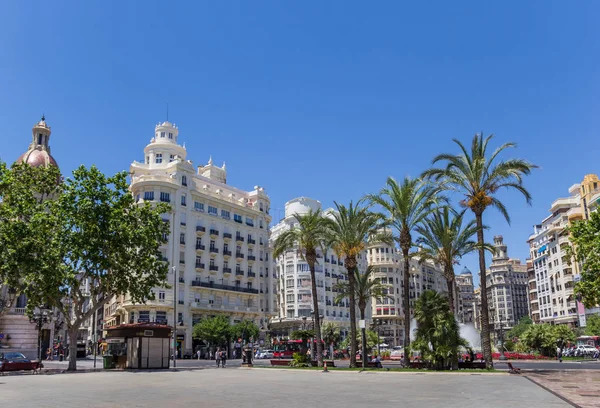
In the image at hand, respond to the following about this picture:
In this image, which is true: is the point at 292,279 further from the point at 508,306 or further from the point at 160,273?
the point at 508,306

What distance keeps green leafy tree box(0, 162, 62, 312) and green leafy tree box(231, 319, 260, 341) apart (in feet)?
115

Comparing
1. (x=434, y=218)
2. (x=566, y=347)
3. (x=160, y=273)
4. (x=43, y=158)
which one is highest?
(x=43, y=158)

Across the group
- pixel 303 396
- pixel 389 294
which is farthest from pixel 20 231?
pixel 389 294

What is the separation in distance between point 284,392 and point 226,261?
61.9 m

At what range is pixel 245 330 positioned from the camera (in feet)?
235

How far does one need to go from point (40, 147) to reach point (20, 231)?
Answer: 3514 cm

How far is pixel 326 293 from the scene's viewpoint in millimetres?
103500

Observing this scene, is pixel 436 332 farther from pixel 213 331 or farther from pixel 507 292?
pixel 507 292

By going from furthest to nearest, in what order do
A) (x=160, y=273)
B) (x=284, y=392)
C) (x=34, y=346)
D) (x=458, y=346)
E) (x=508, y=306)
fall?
(x=508, y=306) → (x=34, y=346) → (x=160, y=273) → (x=458, y=346) → (x=284, y=392)

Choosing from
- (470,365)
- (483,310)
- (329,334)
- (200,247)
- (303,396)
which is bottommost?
(470,365)

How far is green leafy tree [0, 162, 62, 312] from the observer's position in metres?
34.8

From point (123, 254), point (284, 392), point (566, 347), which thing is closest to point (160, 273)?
point (123, 254)

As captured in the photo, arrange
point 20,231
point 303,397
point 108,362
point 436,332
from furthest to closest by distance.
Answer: point 108,362, point 20,231, point 436,332, point 303,397

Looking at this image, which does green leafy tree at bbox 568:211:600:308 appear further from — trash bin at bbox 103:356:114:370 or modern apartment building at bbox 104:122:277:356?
modern apartment building at bbox 104:122:277:356
